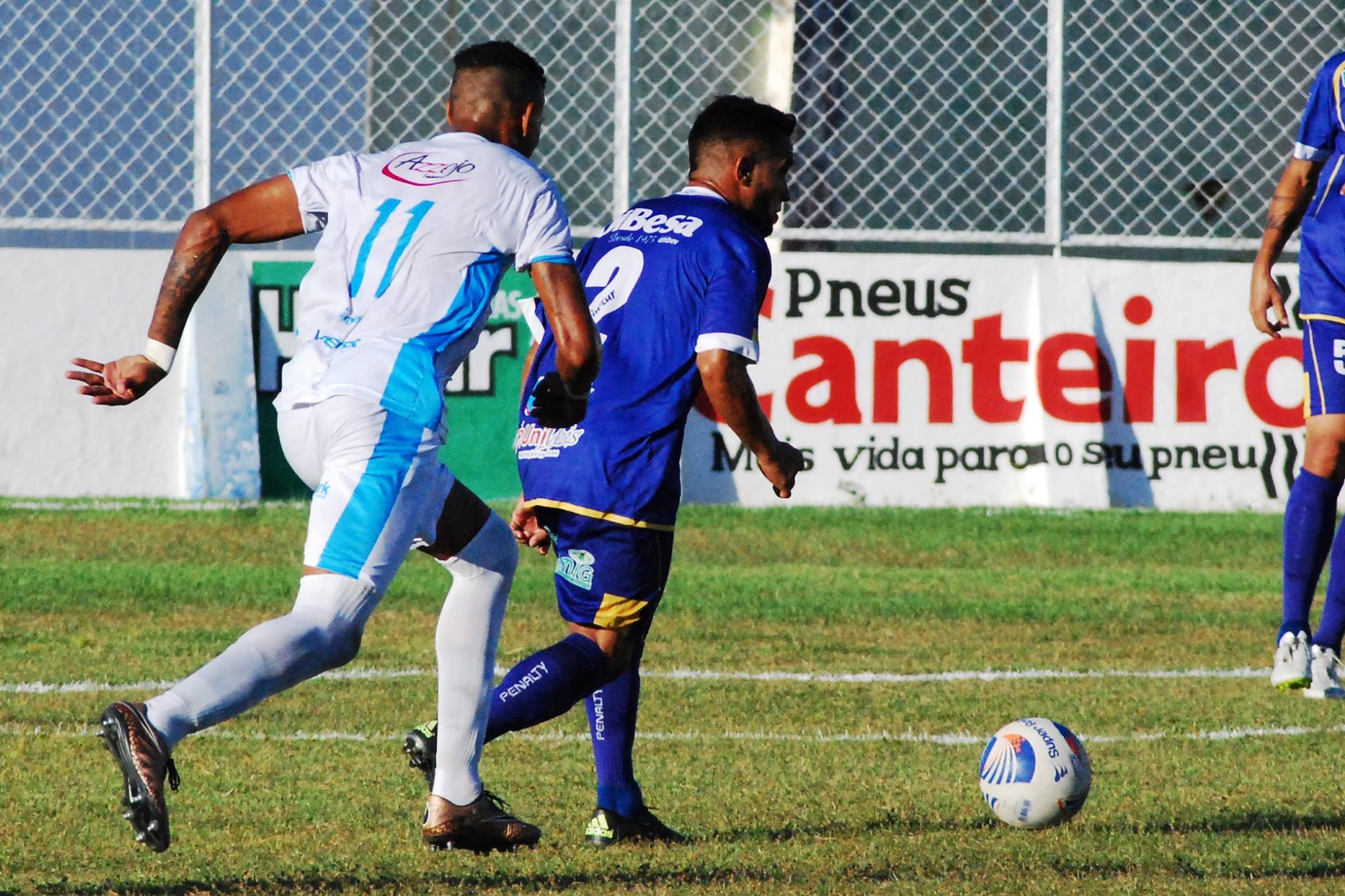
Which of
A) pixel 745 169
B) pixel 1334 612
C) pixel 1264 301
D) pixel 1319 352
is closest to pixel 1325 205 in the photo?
pixel 1264 301

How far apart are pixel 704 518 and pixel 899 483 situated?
40.2 inches

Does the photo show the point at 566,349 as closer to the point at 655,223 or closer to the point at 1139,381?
the point at 655,223

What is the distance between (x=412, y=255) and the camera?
3.93 m

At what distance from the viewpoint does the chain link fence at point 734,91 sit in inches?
394

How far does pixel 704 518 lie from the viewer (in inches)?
373

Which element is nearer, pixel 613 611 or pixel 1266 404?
pixel 613 611

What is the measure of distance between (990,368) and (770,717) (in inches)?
179

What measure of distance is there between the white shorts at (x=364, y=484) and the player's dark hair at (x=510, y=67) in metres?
0.74

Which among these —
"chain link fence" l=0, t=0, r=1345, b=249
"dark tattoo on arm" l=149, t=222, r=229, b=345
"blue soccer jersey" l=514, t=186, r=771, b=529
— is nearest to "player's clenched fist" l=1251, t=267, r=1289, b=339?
"blue soccer jersey" l=514, t=186, r=771, b=529

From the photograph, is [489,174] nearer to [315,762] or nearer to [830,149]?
[315,762]

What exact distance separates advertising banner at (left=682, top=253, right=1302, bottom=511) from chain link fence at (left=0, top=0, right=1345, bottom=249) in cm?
43

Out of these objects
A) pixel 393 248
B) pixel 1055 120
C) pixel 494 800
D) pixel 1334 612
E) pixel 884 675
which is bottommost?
pixel 884 675

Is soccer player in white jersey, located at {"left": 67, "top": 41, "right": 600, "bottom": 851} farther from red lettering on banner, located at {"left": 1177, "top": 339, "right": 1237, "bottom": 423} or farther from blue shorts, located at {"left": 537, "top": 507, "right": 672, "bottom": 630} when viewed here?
red lettering on banner, located at {"left": 1177, "top": 339, "right": 1237, "bottom": 423}

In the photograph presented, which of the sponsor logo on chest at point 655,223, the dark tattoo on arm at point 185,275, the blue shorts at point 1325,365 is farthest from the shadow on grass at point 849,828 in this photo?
the blue shorts at point 1325,365
